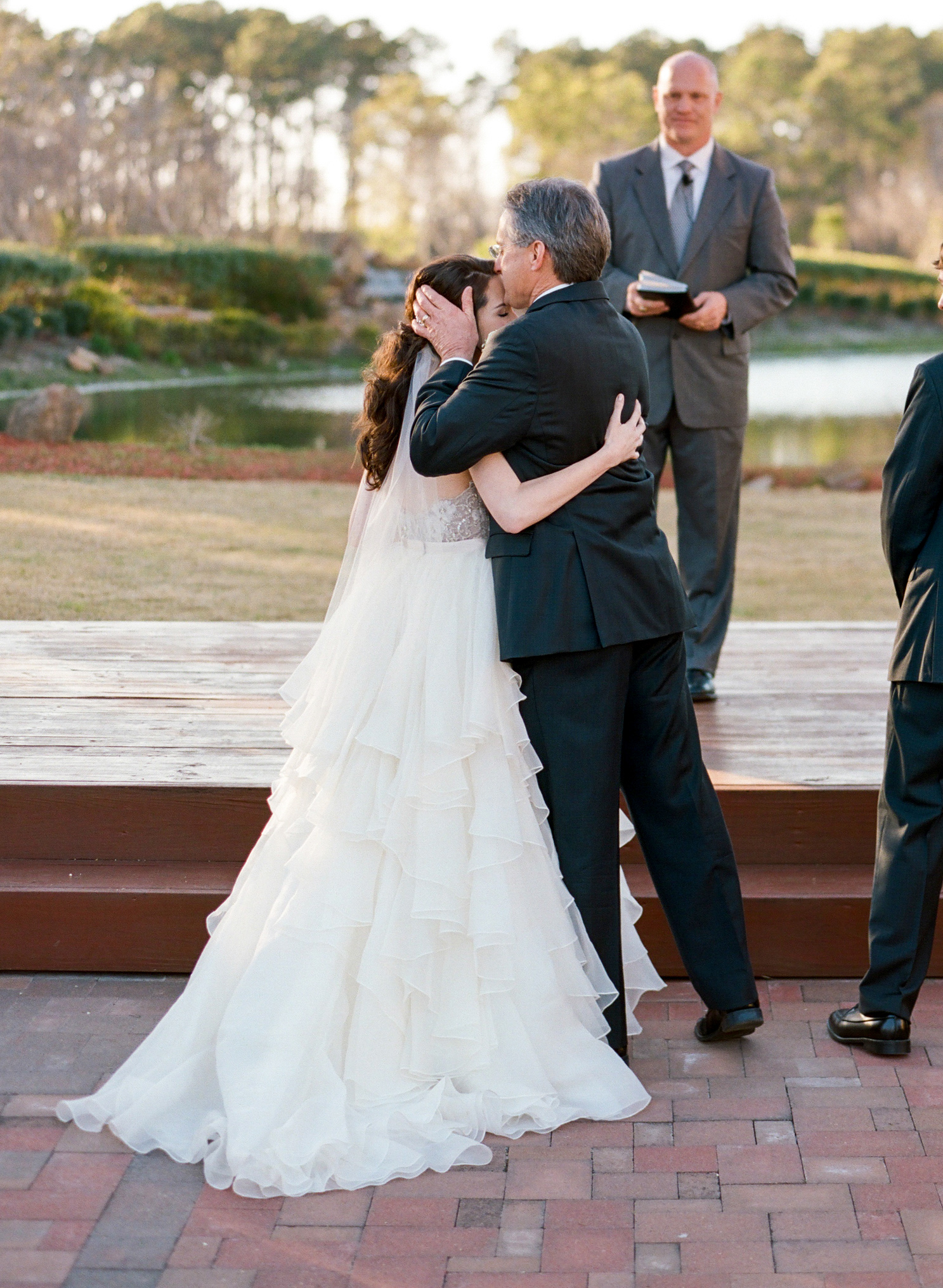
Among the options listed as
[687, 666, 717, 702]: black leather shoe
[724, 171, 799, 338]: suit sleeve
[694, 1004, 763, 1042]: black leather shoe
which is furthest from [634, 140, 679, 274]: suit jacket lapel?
[694, 1004, 763, 1042]: black leather shoe

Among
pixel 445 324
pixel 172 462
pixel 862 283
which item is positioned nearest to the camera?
pixel 445 324

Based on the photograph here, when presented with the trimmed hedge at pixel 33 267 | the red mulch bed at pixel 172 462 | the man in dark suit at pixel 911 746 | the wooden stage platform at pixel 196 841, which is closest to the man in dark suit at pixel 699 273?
the wooden stage platform at pixel 196 841

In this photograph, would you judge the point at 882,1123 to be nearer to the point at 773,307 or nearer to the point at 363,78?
the point at 773,307

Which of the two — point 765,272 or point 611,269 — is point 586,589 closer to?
point 611,269

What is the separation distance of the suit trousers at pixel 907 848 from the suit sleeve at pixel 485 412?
889 millimetres

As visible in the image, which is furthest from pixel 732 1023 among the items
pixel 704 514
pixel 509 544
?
pixel 704 514

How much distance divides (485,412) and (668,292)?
4.86ft

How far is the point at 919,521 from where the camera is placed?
2.55 meters

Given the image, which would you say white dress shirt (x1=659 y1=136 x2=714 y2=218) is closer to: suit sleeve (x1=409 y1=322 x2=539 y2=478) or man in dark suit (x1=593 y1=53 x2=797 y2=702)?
man in dark suit (x1=593 y1=53 x2=797 y2=702)

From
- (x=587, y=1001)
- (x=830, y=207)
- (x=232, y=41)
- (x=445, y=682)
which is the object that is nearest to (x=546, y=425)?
(x=445, y=682)

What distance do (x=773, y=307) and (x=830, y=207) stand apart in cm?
468

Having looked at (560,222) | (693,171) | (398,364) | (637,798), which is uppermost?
(693,171)

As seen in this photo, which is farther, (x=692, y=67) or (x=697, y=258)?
(x=697, y=258)

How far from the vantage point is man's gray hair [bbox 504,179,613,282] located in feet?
7.71
